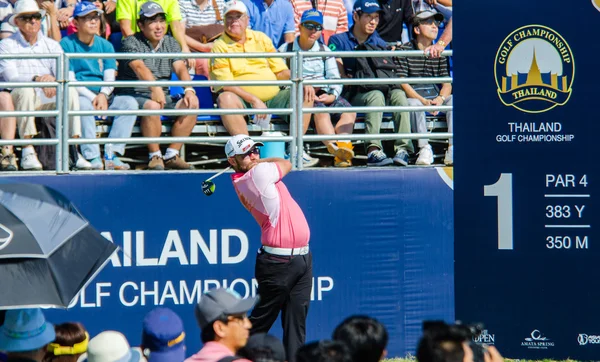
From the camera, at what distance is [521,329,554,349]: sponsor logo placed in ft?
25.3

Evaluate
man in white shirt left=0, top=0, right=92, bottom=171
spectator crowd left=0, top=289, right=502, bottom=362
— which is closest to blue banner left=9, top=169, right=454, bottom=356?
man in white shirt left=0, top=0, right=92, bottom=171

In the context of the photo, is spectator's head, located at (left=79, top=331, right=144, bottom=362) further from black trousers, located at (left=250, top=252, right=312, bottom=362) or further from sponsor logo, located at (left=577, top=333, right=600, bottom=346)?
sponsor logo, located at (left=577, top=333, right=600, bottom=346)

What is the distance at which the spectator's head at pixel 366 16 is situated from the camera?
33.8ft

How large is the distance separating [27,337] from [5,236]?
0.82 metres

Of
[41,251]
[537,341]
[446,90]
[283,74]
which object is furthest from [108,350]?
[446,90]

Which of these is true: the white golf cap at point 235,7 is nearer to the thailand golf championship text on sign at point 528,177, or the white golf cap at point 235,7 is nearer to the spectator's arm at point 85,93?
the spectator's arm at point 85,93

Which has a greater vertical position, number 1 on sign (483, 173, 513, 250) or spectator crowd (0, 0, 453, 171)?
spectator crowd (0, 0, 453, 171)

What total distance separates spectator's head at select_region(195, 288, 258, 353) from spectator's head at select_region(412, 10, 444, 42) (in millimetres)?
5914

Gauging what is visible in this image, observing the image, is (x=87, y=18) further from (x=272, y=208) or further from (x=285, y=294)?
(x=285, y=294)

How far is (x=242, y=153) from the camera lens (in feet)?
26.7

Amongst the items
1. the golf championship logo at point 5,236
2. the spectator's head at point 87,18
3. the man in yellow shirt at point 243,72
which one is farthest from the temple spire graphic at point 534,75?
the spectator's head at point 87,18

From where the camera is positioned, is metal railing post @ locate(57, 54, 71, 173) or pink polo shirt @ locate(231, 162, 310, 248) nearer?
pink polo shirt @ locate(231, 162, 310, 248)

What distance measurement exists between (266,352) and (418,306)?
5.19m

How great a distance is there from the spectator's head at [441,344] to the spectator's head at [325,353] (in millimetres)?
307
